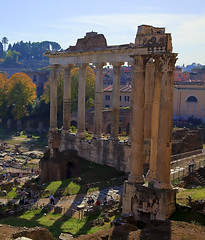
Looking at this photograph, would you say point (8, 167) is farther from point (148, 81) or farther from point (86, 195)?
point (148, 81)

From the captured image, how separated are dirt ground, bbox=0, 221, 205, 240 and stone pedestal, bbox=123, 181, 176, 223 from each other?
3.01ft

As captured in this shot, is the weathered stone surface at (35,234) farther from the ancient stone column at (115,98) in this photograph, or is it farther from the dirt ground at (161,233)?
the ancient stone column at (115,98)

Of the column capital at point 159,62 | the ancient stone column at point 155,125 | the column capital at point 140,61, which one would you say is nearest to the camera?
the column capital at point 159,62

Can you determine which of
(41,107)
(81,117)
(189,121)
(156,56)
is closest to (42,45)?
(41,107)

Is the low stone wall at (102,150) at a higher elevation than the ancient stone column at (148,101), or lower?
lower

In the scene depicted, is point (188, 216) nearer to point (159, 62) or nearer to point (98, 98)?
point (159, 62)

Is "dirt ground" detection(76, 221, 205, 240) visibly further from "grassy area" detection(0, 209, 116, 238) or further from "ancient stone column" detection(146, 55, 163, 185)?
"ancient stone column" detection(146, 55, 163, 185)

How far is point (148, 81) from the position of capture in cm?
2353

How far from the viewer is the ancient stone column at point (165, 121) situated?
16281mm

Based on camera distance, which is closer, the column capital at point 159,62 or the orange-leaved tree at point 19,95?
the column capital at point 159,62

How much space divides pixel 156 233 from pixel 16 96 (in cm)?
5103

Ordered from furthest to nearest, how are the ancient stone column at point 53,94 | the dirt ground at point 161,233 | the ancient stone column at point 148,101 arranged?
the ancient stone column at point 53,94
the ancient stone column at point 148,101
the dirt ground at point 161,233

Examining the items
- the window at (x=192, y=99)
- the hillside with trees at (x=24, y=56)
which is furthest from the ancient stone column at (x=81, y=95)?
the hillside with trees at (x=24, y=56)

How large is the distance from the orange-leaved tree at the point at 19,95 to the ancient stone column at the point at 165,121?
155ft
